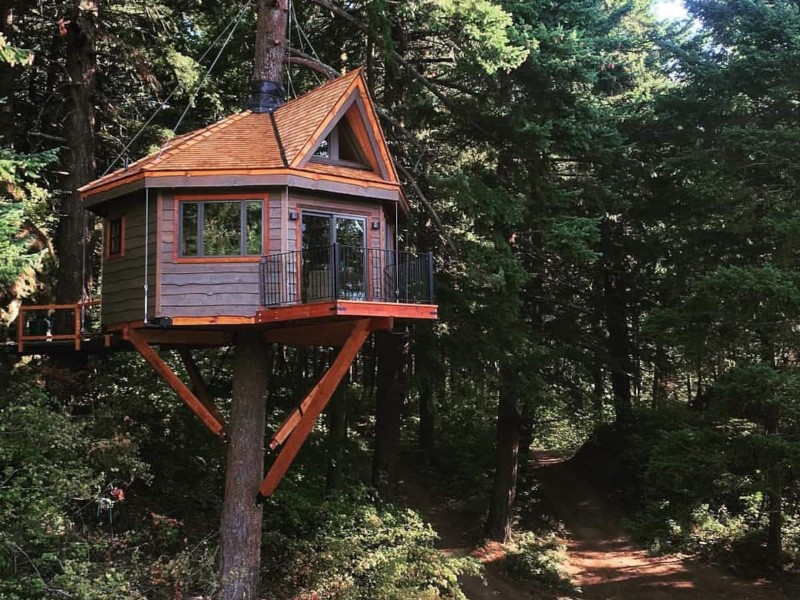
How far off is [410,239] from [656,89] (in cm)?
883

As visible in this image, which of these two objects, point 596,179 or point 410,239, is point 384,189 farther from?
point 596,179

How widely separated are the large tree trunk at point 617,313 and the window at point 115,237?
14188 mm

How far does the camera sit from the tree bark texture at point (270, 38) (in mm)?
12836

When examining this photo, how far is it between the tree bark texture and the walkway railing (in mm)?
5298

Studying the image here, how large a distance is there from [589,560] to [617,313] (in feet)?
27.4

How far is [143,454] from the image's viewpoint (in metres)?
14.4

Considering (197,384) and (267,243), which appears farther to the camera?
(197,384)

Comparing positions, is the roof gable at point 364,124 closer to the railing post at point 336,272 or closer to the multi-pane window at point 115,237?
the railing post at point 336,272

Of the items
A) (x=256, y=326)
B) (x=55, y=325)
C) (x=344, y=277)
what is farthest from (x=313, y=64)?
(x=55, y=325)

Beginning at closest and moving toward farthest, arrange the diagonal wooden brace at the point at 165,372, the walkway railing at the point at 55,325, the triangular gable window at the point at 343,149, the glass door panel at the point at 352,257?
the glass door panel at the point at 352,257 → the diagonal wooden brace at the point at 165,372 → the triangular gable window at the point at 343,149 → the walkway railing at the point at 55,325

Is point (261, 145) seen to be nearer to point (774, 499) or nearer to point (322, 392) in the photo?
point (322, 392)

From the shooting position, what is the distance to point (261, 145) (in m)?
11.2

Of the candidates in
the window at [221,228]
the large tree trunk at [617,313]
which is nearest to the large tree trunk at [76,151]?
the window at [221,228]

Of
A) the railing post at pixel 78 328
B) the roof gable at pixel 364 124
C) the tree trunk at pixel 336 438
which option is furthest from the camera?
the tree trunk at pixel 336 438
